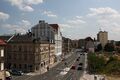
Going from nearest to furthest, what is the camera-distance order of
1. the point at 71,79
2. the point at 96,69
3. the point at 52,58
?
the point at 71,79 < the point at 96,69 < the point at 52,58

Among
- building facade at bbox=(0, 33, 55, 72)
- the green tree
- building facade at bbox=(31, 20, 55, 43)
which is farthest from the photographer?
building facade at bbox=(31, 20, 55, 43)

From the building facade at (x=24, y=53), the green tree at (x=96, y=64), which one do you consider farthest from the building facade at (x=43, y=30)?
the building facade at (x=24, y=53)

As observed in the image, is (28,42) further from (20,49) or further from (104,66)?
(104,66)

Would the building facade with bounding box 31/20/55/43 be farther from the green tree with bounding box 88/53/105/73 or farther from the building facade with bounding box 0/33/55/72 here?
the building facade with bounding box 0/33/55/72

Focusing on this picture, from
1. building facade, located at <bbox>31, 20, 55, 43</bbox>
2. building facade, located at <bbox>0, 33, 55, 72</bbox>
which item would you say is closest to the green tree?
building facade, located at <bbox>0, 33, 55, 72</bbox>

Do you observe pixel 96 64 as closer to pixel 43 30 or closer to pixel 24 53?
pixel 24 53

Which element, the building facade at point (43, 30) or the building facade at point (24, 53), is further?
the building facade at point (43, 30)

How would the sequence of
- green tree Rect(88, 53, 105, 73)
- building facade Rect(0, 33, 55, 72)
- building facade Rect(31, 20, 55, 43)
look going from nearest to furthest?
building facade Rect(0, 33, 55, 72) → green tree Rect(88, 53, 105, 73) → building facade Rect(31, 20, 55, 43)

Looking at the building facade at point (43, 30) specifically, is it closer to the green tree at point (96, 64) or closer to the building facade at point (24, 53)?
the green tree at point (96, 64)

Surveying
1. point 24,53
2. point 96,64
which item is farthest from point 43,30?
point 24,53

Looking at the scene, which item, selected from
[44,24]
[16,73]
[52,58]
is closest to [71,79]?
[16,73]

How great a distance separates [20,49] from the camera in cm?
9388

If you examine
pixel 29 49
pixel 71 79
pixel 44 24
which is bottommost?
pixel 71 79

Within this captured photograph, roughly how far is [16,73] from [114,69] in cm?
3604
